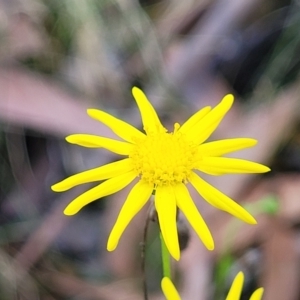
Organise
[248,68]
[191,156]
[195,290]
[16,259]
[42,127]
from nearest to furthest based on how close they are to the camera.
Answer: [191,156], [195,290], [16,259], [42,127], [248,68]

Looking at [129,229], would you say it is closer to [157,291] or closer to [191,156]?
[157,291]

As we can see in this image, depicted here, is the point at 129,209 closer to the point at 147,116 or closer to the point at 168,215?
the point at 168,215

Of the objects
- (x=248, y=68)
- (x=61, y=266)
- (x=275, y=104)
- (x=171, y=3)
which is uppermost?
(x=171, y=3)

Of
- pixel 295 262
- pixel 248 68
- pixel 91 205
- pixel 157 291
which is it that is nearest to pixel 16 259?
pixel 91 205

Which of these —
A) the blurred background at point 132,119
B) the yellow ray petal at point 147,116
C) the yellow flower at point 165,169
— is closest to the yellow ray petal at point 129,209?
the yellow flower at point 165,169

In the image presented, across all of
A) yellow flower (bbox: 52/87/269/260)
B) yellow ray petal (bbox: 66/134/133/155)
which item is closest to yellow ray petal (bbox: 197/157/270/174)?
yellow flower (bbox: 52/87/269/260)

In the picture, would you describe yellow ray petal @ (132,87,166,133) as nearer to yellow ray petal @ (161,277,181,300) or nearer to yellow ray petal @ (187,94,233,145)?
yellow ray petal @ (187,94,233,145)

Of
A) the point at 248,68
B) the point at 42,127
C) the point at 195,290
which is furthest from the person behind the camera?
the point at 248,68

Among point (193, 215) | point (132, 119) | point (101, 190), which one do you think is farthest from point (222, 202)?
point (132, 119)
